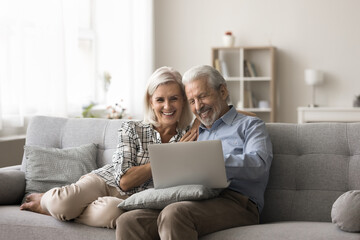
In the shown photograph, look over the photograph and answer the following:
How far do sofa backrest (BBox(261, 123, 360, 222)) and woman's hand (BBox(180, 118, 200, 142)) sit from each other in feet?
1.25

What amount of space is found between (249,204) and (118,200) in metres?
0.62

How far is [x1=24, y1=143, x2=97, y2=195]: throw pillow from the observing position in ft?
10.0

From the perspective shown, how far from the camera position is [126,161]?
2.77 meters

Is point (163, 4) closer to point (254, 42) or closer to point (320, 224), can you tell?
point (254, 42)

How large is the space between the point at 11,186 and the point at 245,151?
4.23ft

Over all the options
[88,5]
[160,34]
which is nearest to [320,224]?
[88,5]

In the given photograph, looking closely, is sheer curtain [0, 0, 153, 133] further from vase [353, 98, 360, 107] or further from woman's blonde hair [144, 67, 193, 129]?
vase [353, 98, 360, 107]

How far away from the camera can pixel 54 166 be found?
10.1 feet

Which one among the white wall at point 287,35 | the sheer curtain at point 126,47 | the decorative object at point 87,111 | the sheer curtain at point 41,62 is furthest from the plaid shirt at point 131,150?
the white wall at point 287,35

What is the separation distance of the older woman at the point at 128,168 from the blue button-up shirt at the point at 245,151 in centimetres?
18

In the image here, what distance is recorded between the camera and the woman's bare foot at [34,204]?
111 inches

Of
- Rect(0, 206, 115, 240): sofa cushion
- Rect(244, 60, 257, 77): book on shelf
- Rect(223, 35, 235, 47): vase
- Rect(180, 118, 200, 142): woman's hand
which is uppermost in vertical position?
Rect(223, 35, 235, 47): vase

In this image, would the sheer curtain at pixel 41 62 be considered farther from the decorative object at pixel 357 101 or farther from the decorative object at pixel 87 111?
the decorative object at pixel 357 101

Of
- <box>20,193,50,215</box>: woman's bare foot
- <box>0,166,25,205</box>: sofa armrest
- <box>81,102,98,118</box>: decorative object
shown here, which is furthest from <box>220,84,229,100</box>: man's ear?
<box>81,102,98,118</box>: decorative object
